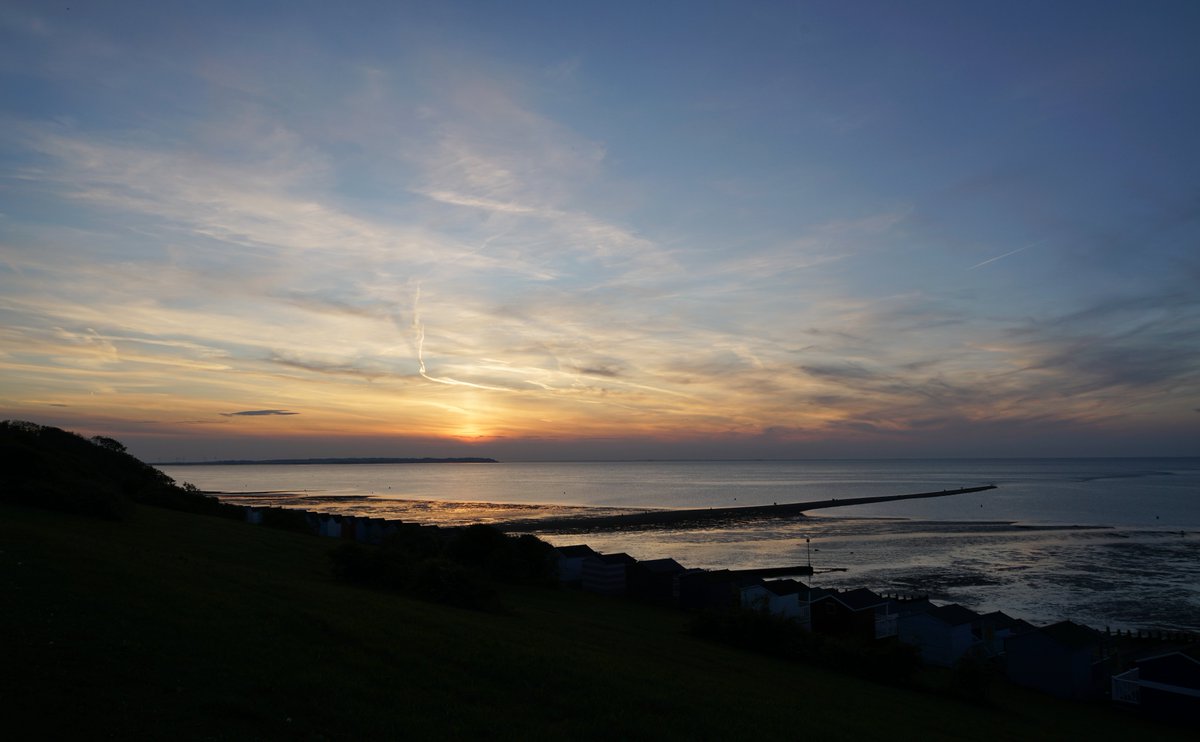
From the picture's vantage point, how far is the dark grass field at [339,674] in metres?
12.1

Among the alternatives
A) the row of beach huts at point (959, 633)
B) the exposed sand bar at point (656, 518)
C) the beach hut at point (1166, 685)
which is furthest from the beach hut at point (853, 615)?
the exposed sand bar at point (656, 518)

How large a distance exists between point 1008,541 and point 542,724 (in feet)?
293

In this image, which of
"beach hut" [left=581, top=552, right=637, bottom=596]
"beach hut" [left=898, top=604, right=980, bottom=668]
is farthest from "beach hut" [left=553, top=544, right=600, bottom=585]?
"beach hut" [left=898, top=604, right=980, bottom=668]

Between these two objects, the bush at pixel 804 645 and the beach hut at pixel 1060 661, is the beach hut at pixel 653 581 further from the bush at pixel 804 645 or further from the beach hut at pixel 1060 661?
the beach hut at pixel 1060 661

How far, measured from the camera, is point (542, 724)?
14281 millimetres

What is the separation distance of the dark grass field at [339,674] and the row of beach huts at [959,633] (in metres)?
2.12

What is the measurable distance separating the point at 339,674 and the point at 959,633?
102 ft

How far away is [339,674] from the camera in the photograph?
1488 cm

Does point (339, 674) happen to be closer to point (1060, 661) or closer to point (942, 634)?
point (942, 634)

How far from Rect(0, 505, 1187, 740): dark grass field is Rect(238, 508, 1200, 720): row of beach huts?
2122 mm

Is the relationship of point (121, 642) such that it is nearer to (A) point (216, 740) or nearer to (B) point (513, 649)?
(A) point (216, 740)

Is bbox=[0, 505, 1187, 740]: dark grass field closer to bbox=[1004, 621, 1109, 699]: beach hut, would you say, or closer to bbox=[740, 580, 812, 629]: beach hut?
bbox=[1004, 621, 1109, 699]: beach hut

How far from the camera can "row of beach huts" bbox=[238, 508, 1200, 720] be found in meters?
29.7

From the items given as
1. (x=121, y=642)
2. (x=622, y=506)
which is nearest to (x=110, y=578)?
(x=121, y=642)
